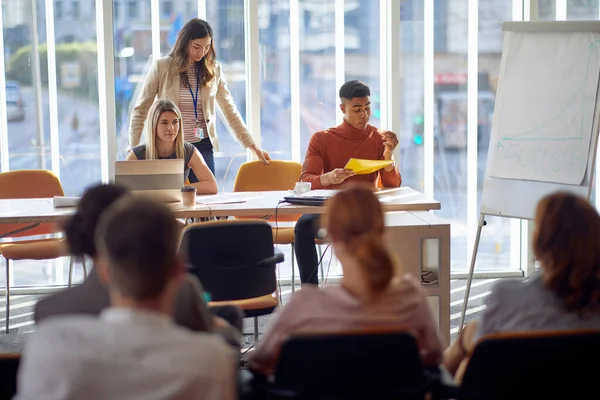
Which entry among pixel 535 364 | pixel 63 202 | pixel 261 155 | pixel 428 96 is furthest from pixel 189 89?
pixel 535 364

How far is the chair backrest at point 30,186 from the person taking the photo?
5016mm

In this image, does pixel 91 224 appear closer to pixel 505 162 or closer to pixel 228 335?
pixel 228 335

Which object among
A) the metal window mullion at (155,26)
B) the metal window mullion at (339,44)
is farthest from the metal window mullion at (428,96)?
the metal window mullion at (155,26)

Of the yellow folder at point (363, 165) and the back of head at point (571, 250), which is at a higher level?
the yellow folder at point (363, 165)

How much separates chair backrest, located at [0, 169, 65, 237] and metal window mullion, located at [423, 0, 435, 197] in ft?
8.57

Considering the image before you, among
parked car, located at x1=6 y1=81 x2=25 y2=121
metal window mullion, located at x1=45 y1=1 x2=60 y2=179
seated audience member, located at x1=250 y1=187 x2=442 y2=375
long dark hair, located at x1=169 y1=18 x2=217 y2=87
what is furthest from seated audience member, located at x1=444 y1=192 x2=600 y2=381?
parked car, located at x1=6 y1=81 x2=25 y2=121

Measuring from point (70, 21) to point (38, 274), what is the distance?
1813 mm

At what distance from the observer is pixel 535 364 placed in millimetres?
1968

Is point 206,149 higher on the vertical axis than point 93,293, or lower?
higher

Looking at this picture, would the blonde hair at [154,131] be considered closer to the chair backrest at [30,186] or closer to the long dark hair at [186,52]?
the long dark hair at [186,52]

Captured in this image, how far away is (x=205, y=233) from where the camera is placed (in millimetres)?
3311

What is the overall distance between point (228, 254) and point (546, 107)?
201 centimetres

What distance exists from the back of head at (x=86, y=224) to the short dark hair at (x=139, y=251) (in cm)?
62

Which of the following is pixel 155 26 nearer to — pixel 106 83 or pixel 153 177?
pixel 106 83
